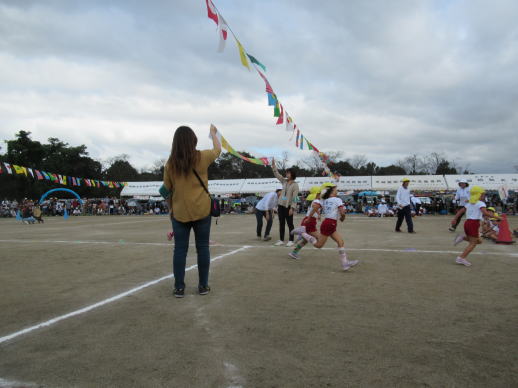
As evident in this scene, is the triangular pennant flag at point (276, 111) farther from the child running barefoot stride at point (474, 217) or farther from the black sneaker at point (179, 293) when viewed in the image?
the black sneaker at point (179, 293)

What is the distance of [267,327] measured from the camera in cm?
283

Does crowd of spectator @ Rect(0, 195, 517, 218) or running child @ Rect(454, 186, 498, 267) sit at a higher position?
running child @ Rect(454, 186, 498, 267)

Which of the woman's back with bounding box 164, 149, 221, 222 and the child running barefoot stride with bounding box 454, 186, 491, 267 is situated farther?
the child running barefoot stride with bounding box 454, 186, 491, 267

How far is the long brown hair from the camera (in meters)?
3.71

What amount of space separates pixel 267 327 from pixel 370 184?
3076cm

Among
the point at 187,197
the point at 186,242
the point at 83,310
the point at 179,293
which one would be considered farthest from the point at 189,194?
the point at 83,310

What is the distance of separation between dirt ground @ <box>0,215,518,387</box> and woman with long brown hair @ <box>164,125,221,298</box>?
33 centimetres

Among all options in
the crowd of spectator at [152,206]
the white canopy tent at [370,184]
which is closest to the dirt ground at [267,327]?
the crowd of spectator at [152,206]

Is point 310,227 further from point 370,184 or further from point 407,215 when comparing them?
point 370,184

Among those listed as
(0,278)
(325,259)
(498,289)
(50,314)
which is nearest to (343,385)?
(50,314)

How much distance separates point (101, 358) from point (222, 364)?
2.76 ft

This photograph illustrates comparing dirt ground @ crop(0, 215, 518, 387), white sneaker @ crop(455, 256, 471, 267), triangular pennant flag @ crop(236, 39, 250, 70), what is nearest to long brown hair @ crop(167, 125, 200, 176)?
dirt ground @ crop(0, 215, 518, 387)

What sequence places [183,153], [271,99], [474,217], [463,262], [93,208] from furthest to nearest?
1. [93,208]
2. [271,99]
3. [474,217]
4. [463,262]
5. [183,153]

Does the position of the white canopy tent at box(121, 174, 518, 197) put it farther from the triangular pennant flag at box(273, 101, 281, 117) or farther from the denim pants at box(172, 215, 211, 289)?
the denim pants at box(172, 215, 211, 289)
